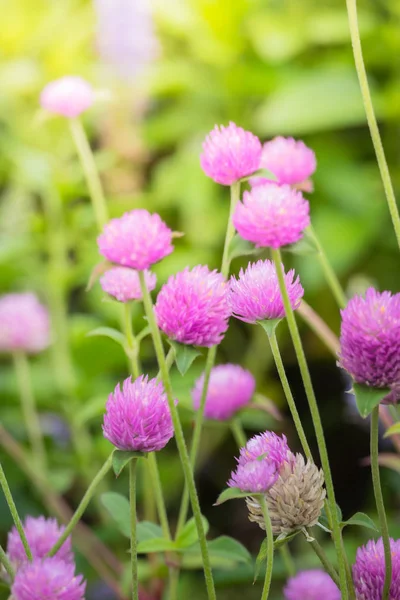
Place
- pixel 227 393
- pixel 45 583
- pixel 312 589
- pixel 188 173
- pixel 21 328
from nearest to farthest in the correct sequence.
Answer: pixel 45 583 < pixel 312 589 < pixel 227 393 < pixel 21 328 < pixel 188 173

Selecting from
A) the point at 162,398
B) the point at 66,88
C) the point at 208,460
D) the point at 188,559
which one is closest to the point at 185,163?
the point at 208,460

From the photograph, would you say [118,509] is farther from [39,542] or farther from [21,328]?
[21,328]

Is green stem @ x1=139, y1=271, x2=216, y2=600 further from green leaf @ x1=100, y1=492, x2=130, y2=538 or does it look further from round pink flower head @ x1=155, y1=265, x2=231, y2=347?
green leaf @ x1=100, y1=492, x2=130, y2=538

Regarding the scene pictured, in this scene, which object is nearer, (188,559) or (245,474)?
(245,474)

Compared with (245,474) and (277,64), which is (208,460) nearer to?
(277,64)

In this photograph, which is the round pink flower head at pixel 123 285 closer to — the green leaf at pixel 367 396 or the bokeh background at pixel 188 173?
the green leaf at pixel 367 396

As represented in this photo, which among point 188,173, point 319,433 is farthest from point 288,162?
point 188,173
